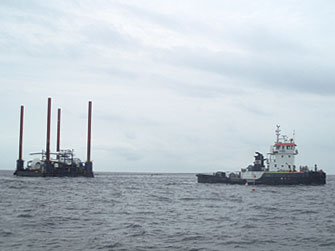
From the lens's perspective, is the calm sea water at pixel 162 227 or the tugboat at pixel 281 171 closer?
the calm sea water at pixel 162 227

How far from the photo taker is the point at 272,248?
61.5ft

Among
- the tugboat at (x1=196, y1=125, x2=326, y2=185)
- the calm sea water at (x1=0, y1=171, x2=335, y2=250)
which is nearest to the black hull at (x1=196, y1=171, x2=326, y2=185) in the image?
the tugboat at (x1=196, y1=125, x2=326, y2=185)

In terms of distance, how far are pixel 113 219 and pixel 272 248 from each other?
11769 mm

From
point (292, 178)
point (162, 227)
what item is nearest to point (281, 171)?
point (292, 178)

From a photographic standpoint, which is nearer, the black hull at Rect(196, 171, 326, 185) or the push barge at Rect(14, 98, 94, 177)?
the black hull at Rect(196, 171, 326, 185)

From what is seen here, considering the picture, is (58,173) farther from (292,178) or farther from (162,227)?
(162,227)

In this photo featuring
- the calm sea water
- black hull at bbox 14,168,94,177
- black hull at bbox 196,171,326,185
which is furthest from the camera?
black hull at bbox 14,168,94,177

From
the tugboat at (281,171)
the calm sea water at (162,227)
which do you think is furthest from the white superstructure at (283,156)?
the calm sea water at (162,227)

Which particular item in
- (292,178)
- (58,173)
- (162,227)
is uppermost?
(292,178)

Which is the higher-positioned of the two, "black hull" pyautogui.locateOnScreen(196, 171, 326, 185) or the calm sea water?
"black hull" pyautogui.locateOnScreen(196, 171, 326, 185)

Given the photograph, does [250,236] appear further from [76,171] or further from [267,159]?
[76,171]

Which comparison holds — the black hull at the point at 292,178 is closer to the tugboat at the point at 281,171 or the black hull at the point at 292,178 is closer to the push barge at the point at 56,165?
the tugboat at the point at 281,171

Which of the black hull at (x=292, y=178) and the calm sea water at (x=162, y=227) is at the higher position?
the black hull at (x=292, y=178)

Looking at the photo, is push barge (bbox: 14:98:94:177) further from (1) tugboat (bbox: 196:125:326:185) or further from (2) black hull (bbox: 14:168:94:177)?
(1) tugboat (bbox: 196:125:326:185)
